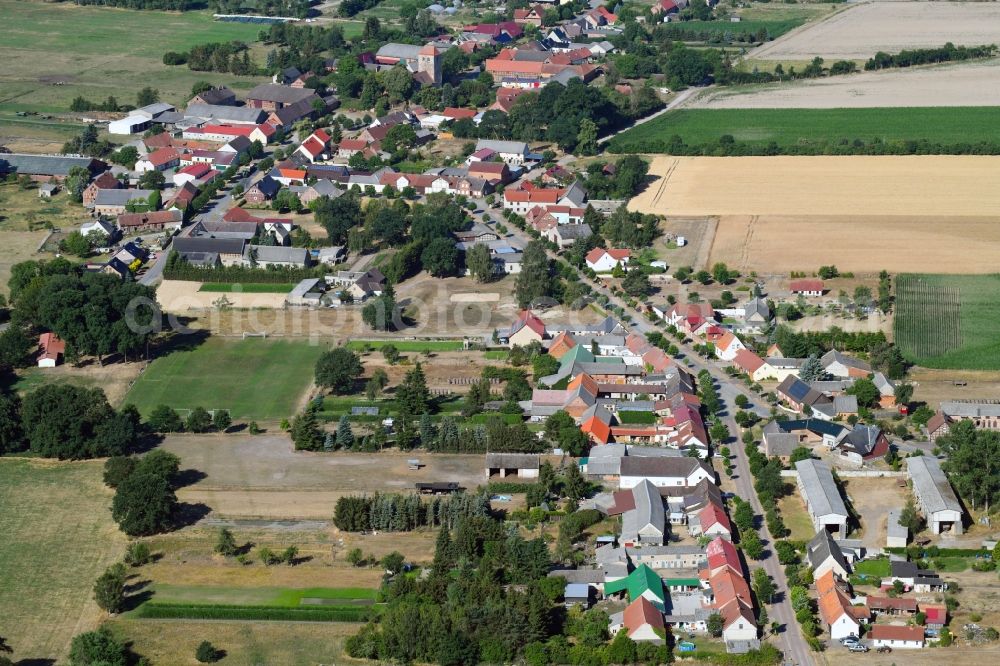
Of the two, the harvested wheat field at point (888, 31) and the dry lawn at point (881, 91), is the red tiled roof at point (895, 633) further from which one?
the harvested wheat field at point (888, 31)

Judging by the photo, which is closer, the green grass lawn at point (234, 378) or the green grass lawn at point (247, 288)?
the green grass lawn at point (234, 378)

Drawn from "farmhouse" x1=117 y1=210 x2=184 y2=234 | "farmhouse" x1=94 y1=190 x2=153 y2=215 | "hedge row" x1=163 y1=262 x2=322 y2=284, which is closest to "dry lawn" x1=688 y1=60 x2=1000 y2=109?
"farmhouse" x1=117 y1=210 x2=184 y2=234

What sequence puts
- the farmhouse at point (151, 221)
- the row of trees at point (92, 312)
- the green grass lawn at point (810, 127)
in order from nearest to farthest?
1. the row of trees at point (92, 312)
2. the farmhouse at point (151, 221)
3. the green grass lawn at point (810, 127)

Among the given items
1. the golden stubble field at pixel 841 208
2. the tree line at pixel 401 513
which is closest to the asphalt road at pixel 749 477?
the golden stubble field at pixel 841 208

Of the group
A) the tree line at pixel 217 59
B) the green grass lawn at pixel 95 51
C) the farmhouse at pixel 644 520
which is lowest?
the green grass lawn at pixel 95 51

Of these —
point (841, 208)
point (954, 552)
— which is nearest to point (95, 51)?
point (841, 208)

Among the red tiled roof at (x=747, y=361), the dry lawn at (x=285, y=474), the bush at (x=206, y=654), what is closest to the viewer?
the bush at (x=206, y=654)

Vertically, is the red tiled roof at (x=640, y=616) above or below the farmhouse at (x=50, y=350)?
above
